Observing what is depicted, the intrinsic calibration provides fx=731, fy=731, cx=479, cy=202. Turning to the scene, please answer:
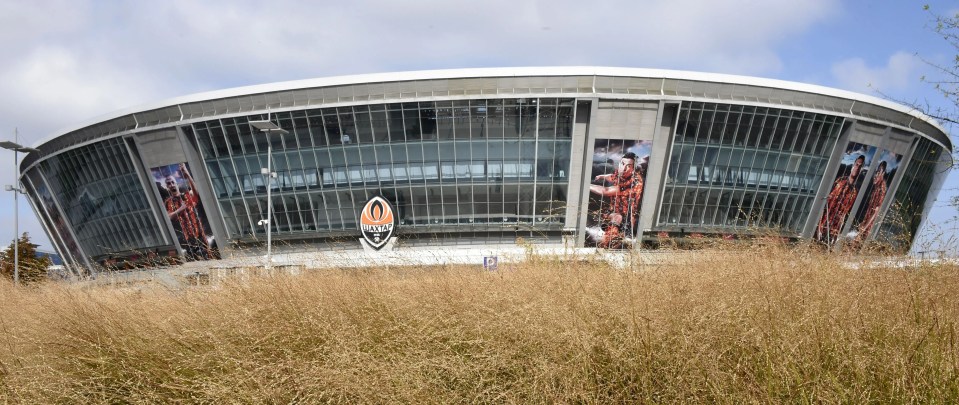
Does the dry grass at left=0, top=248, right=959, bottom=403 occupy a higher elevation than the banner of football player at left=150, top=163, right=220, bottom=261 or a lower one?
higher

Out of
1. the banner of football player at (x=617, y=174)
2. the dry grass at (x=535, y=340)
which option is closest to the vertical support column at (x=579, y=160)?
the banner of football player at (x=617, y=174)

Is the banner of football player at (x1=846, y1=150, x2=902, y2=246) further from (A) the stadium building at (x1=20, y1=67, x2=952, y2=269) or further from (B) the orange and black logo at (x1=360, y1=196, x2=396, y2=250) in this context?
(B) the orange and black logo at (x1=360, y1=196, x2=396, y2=250)

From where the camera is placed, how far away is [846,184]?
39.5 m

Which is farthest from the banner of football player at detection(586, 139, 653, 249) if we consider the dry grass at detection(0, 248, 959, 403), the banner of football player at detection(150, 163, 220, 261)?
the dry grass at detection(0, 248, 959, 403)

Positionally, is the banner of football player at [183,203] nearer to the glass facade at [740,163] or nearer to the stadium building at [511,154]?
the stadium building at [511,154]

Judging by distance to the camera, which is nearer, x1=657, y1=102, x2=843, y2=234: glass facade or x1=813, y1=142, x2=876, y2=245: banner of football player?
x1=657, y1=102, x2=843, y2=234: glass facade

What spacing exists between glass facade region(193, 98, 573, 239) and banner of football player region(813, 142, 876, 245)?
14.7 meters

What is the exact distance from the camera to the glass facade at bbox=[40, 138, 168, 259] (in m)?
42.0

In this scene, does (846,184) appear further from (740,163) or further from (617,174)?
(617,174)

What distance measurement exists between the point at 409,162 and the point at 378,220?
3535 millimetres

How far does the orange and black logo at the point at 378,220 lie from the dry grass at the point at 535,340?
102 ft

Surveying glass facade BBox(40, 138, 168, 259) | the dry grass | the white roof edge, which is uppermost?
the dry grass

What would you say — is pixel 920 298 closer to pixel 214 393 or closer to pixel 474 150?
pixel 214 393

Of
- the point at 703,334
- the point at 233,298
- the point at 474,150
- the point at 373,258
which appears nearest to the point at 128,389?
the point at 233,298
